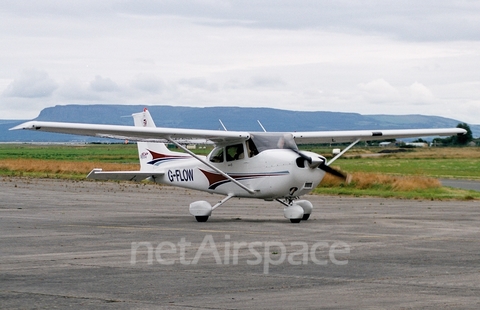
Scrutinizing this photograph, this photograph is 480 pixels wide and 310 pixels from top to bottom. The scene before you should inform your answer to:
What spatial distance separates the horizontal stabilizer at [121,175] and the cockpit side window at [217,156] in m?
2.11

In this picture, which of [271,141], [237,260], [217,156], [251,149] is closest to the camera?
[237,260]

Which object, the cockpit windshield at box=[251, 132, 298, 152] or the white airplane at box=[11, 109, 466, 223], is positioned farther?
the cockpit windshield at box=[251, 132, 298, 152]

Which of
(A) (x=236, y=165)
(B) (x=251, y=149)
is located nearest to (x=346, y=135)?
(B) (x=251, y=149)

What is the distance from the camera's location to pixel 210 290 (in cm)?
1013

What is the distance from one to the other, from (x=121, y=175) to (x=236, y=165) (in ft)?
10.8

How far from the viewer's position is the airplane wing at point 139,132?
1909 cm

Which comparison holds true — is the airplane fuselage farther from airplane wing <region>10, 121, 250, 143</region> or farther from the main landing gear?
airplane wing <region>10, 121, 250, 143</region>

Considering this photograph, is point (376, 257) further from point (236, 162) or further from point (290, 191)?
point (236, 162)

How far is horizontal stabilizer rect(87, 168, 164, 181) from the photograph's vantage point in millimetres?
22047

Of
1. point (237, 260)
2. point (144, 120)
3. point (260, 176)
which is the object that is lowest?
point (237, 260)

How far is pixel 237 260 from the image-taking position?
1304 cm

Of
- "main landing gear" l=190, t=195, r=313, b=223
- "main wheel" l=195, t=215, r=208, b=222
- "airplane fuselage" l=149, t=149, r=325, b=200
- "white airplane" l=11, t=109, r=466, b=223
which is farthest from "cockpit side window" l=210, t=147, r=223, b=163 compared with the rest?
"main wheel" l=195, t=215, r=208, b=222

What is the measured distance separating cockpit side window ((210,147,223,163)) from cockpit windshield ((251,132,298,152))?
3.64ft

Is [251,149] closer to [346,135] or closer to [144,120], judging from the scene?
[346,135]
